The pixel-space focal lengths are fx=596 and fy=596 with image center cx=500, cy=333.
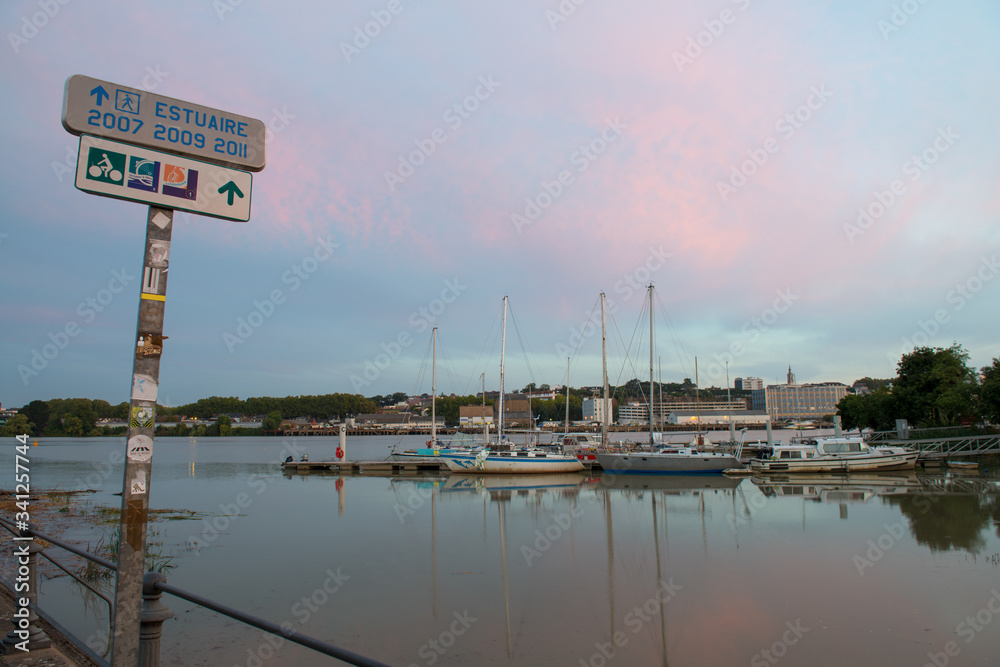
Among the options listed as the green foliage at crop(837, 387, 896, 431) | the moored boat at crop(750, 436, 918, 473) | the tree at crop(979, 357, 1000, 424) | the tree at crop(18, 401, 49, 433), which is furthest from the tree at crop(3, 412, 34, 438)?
the tree at crop(18, 401, 49, 433)

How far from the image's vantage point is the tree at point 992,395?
36219 mm

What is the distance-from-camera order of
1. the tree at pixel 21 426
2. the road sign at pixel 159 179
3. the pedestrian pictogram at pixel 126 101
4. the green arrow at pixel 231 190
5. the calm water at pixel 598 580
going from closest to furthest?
1. the road sign at pixel 159 179
2. the pedestrian pictogram at pixel 126 101
3. the green arrow at pixel 231 190
4. the tree at pixel 21 426
5. the calm water at pixel 598 580

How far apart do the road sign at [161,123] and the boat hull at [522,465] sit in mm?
36484

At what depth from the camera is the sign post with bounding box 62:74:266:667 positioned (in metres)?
3.54

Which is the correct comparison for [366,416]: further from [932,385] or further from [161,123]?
[161,123]

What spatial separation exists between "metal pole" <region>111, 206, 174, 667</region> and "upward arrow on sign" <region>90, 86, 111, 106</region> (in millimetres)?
864

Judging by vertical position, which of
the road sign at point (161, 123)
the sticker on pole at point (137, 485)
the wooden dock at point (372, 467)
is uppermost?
the road sign at point (161, 123)

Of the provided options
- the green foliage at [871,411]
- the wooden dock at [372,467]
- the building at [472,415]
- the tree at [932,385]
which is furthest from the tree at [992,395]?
the building at [472,415]

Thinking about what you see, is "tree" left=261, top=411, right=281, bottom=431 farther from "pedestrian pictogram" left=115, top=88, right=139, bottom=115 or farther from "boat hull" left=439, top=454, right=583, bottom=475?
"pedestrian pictogram" left=115, top=88, right=139, bottom=115

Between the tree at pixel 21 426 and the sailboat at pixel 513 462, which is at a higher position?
the tree at pixel 21 426

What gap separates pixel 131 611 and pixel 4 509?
24.7m

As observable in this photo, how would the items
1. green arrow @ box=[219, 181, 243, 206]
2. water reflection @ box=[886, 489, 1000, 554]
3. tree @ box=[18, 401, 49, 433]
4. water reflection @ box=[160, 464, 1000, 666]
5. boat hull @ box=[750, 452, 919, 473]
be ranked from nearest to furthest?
green arrow @ box=[219, 181, 243, 206], water reflection @ box=[160, 464, 1000, 666], water reflection @ box=[886, 489, 1000, 554], boat hull @ box=[750, 452, 919, 473], tree @ box=[18, 401, 49, 433]

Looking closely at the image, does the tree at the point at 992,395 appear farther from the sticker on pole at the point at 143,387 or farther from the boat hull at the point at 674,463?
the sticker on pole at the point at 143,387

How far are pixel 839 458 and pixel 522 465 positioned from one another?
19.5 meters
